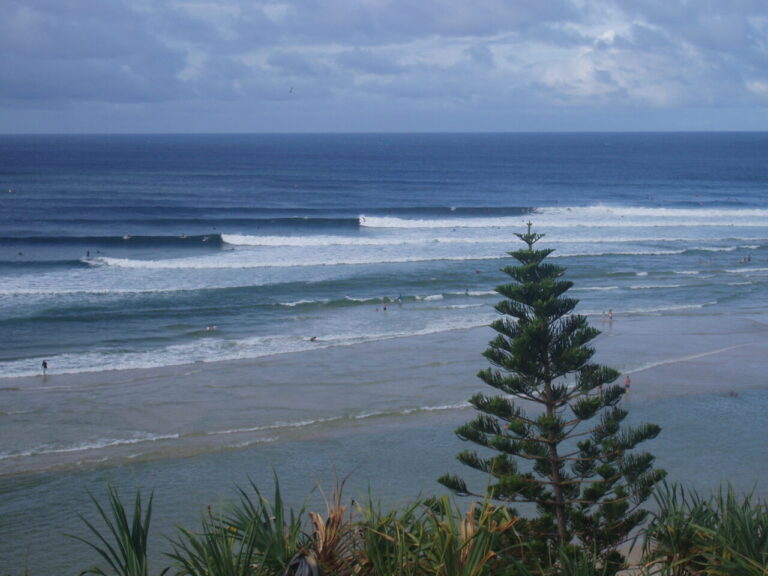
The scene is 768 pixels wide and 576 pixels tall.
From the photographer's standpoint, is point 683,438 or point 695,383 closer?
point 683,438

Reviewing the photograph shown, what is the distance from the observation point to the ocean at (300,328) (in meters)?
15.2

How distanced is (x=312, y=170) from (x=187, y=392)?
6888 cm

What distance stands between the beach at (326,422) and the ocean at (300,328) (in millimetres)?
66

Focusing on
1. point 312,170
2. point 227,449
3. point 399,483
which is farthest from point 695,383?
point 312,170

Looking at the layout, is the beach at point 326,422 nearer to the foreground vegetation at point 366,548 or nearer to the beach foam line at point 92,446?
the beach foam line at point 92,446

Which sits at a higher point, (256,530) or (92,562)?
(256,530)

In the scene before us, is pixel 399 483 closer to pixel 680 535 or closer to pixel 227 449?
pixel 227 449

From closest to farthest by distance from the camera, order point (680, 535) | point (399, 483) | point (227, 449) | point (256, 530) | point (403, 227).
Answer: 1. point (256, 530)
2. point (680, 535)
3. point (399, 483)
4. point (227, 449)
5. point (403, 227)

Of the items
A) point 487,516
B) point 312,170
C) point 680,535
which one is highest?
point 312,170

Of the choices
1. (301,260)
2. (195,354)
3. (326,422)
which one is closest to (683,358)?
(326,422)

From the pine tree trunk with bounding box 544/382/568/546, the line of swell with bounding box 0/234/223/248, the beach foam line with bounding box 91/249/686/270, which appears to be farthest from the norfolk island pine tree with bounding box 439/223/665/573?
the line of swell with bounding box 0/234/223/248

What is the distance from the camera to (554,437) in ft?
36.3

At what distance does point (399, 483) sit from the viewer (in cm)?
1420

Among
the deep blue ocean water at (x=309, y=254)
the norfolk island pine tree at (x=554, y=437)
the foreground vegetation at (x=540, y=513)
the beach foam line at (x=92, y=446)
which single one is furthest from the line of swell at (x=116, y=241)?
the norfolk island pine tree at (x=554, y=437)
